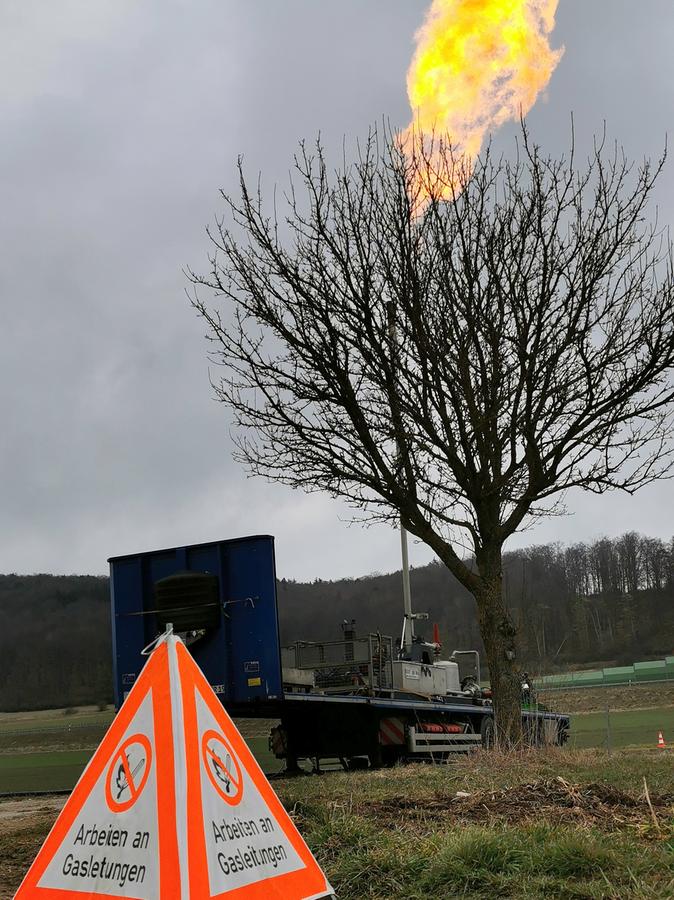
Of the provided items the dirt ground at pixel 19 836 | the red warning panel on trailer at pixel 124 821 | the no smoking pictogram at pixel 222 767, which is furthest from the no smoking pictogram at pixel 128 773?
the dirt ground at pixel 19 836

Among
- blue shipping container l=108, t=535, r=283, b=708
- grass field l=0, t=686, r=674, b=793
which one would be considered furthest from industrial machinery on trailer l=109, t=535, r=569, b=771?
grass field l=0, t=686, r=674, b=793

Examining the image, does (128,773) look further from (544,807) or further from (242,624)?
(242,624)

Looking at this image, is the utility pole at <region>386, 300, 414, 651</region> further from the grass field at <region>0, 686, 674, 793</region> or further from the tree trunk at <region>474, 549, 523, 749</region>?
the grass field at <region>0, 686, 674, 793</region>

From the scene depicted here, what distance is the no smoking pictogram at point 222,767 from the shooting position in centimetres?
467

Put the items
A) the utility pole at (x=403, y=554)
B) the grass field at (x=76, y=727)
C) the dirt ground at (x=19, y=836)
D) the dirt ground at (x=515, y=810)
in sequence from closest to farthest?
the dirt ground at (x=515, y=810) → the dirt ground at (x=19, y=836) → the utility pole at (x=403, y=554) → the grass field at (x=76, y=727)

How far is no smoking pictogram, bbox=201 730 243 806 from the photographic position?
4.67m

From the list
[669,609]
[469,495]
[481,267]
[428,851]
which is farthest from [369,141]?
[669,609]

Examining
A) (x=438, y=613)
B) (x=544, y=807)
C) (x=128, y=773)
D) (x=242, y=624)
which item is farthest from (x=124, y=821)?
(x=438, y=613)

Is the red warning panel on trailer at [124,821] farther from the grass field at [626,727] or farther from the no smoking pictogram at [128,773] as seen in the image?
the grass field at [626,727]

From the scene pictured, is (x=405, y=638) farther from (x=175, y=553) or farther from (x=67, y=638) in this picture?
(x=67, y=638)

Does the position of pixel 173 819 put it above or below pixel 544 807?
above

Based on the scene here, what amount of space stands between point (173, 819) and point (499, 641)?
10.1 metres

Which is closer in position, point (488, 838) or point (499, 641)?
point (488, 838)

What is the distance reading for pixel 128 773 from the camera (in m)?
4.70
